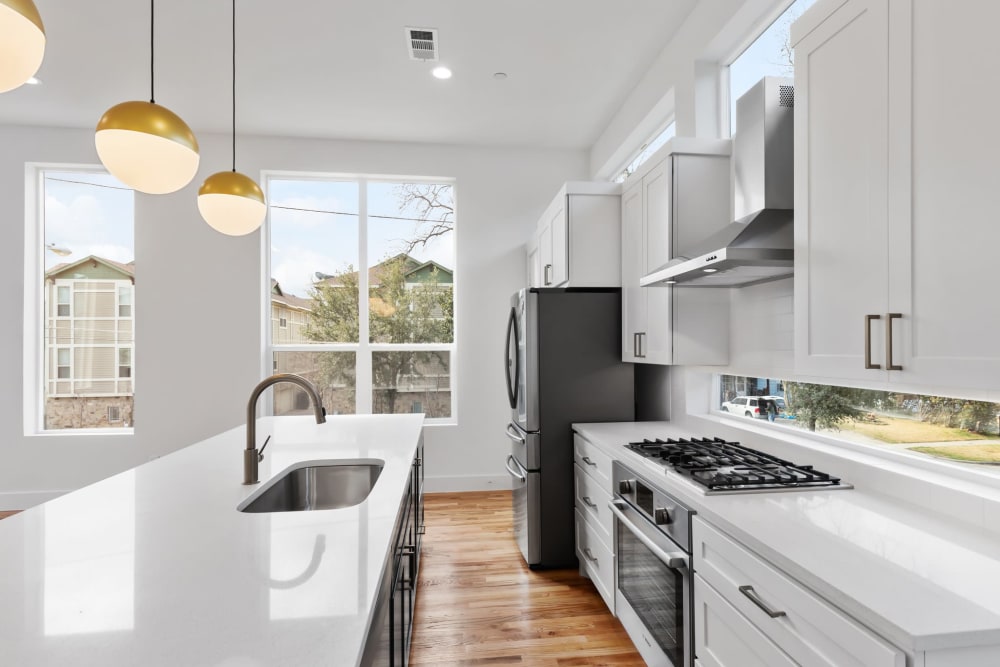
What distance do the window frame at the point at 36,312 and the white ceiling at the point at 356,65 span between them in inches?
15.7

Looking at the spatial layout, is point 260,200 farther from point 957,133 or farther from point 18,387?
point 18,387

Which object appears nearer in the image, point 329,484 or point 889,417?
point 889,417

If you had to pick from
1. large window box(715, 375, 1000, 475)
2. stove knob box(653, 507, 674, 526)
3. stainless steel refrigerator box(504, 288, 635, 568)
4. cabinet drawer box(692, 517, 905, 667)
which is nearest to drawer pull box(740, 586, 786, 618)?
cabinet drawer box(692, 517, 905, 667)

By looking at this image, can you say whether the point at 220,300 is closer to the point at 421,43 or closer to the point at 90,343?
the point at 90,343

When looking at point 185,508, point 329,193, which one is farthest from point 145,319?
point 185,508

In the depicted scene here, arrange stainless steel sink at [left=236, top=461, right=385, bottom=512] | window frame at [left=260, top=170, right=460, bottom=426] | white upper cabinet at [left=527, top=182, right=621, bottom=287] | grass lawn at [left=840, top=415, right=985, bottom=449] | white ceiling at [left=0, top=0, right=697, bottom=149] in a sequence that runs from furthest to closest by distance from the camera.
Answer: window frame at [left=260, top=170, right=460, bottom=426] → white upper cabinet at [left=527, top=182, right=621, bottom=287] → white ceiling at [left=0, top=0, right=697, bottom=149] → stainless steel sink at [left=236, top=461, right=385, bottom=512] → grass lawn at [left=840, top=415, right=985, bottom=449]

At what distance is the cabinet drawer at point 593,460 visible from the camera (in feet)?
7.93

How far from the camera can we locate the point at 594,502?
2.63 m

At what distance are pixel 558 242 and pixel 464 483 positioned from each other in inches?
94.8

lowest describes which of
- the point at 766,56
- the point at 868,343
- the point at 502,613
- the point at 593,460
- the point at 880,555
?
the point at 502,613

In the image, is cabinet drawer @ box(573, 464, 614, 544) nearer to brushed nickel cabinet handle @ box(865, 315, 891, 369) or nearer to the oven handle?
the oven handle

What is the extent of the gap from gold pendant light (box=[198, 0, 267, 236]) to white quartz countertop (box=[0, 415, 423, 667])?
4.07 feet

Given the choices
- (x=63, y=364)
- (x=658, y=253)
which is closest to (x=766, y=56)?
(x=658, y=253)

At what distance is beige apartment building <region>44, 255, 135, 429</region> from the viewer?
435cm
